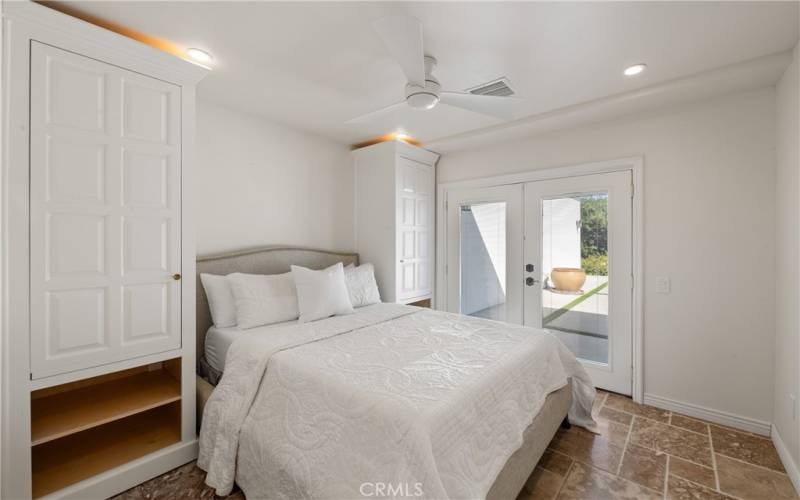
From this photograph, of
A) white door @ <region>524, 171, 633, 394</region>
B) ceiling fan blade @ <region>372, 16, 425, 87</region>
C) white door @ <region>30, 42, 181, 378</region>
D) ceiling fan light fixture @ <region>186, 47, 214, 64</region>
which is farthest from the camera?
white door @ <region>524, 171, 633, 394</region>

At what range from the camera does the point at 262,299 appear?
2408mm

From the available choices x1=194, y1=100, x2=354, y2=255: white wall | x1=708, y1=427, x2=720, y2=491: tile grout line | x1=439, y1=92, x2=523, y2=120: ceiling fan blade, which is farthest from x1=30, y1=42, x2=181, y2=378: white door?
x1=708, y1=427, x2=720, y2=491: tile grout line

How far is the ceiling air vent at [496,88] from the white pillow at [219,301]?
233cm

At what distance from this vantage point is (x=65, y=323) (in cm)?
159

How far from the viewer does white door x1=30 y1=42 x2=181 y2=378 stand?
1530mm

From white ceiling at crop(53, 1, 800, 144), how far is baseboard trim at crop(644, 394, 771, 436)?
94.9 inches

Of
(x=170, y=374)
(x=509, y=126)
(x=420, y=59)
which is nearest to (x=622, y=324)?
(x=509, y=126)

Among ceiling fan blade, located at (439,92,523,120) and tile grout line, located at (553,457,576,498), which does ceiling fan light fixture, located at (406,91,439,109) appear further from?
tile grout line, located at (553,457,576,498)

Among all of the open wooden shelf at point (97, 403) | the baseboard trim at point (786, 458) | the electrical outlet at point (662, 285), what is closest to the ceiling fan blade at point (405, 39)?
the open wooden shelf at point (97, 403)

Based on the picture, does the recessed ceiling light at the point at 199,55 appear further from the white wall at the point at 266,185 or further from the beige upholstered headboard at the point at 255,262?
the beige upholstered headboard at the point at 255,262

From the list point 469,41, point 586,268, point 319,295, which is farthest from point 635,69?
point 319,295

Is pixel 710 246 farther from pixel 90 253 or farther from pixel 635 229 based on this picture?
pixel 90 253

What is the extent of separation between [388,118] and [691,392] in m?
3.36

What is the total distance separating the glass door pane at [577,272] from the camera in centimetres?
296
